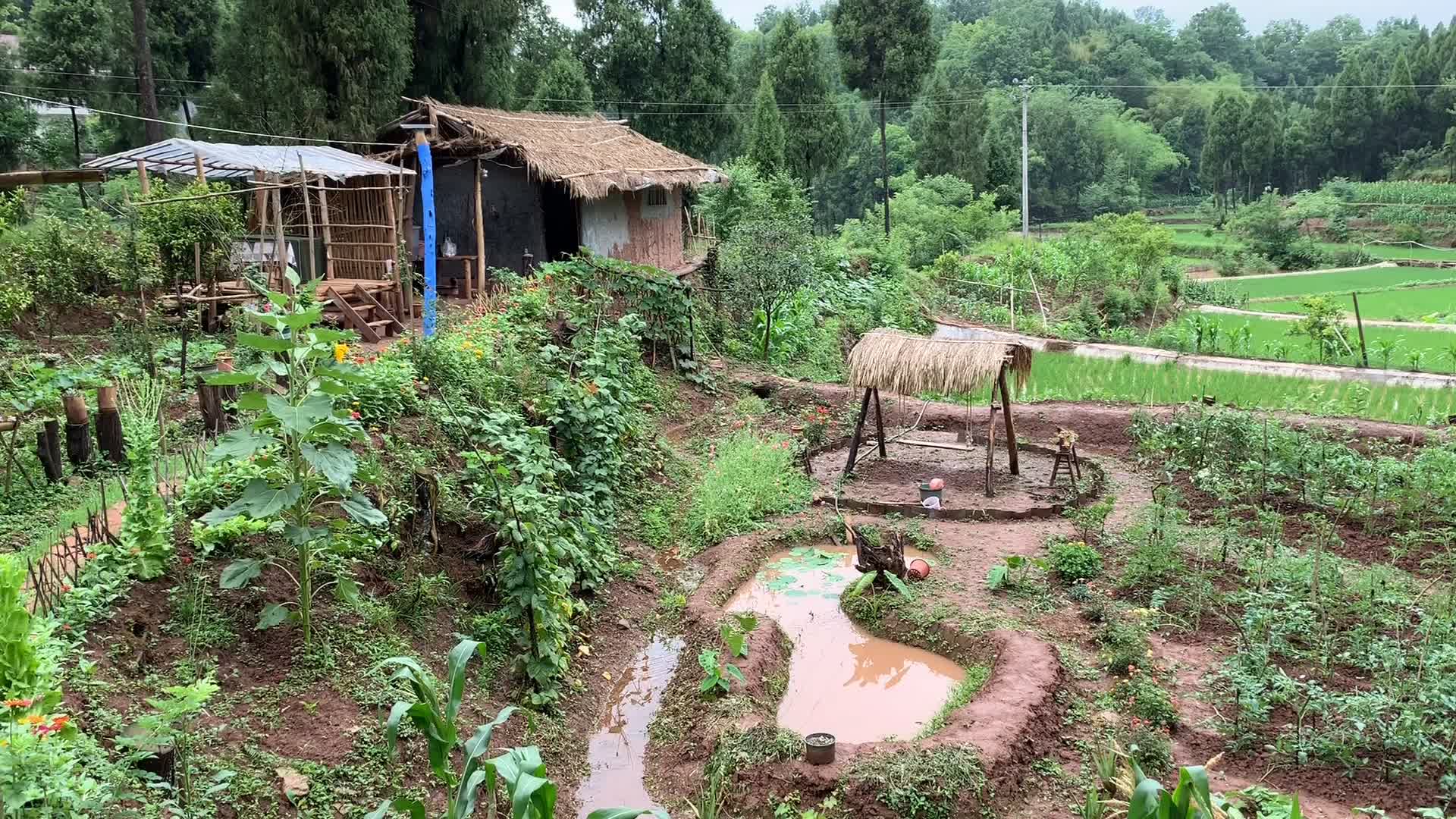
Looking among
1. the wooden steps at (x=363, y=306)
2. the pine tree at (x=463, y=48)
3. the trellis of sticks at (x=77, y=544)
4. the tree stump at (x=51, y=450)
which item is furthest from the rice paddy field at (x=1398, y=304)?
the tree stump at (x=51, y=450)

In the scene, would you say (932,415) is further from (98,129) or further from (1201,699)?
(98,129)

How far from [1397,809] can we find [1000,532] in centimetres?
460

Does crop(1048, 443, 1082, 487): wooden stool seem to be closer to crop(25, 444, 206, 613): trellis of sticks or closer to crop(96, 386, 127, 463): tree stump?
crop(25, 444, 206, 613): trellis of sticks

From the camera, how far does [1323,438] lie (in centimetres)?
1078

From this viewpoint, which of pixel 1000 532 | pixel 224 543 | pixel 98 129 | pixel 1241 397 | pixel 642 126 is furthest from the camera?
pixel 642 126

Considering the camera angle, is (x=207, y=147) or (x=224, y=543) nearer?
(x=224, y=543)

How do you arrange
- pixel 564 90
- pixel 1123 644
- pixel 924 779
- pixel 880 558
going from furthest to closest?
1. pixel 564 90
2. pixel 880 558
3. pixel 1123 644
4. pixel 924 779

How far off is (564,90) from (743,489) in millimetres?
20545

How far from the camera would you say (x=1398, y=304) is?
2462 cm

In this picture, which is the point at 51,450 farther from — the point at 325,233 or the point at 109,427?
the point at 325,233

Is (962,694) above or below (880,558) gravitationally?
below

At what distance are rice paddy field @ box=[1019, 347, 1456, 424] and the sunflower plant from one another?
35.7 ft

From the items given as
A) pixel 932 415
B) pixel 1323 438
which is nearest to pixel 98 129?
pixel 932 415

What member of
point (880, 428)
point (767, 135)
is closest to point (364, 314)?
point (880, 428)
